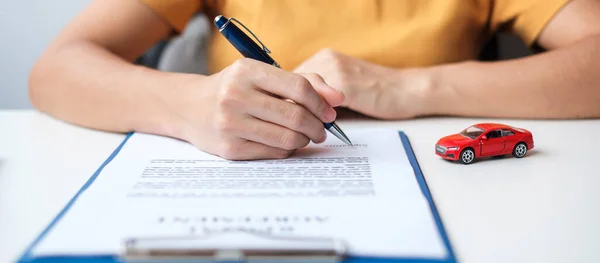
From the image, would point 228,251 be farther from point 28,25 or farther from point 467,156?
point 28,25

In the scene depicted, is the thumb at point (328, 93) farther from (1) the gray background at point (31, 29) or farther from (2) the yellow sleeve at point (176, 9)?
(1) the gray background at point (31, 29)

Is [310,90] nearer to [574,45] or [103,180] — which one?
[103,180]

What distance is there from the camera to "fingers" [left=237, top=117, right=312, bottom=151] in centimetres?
62

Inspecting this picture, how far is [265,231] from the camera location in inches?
17.4

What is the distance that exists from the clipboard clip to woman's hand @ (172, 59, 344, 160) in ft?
0.73

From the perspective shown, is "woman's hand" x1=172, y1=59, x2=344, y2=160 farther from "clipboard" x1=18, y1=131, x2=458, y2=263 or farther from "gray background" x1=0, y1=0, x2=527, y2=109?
"gray background" x1=0, y1=0, x2=527, y2=109

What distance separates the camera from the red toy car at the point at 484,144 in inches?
24.5

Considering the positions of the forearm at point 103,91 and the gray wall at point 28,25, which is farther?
the gray wall at point 28,25

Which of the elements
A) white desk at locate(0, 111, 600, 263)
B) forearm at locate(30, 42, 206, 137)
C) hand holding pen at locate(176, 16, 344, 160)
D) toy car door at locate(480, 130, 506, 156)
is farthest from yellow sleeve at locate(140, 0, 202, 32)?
toy car door at locate(480, 130, 506, 156)

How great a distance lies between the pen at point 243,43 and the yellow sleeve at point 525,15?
485mm

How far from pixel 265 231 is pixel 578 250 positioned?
0.24m

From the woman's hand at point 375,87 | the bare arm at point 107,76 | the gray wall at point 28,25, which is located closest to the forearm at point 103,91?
the bare arm at point 107,76

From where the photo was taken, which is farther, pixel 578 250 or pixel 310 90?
pixel 310 90

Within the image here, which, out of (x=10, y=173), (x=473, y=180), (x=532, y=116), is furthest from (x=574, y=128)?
(x=10, y=173)
